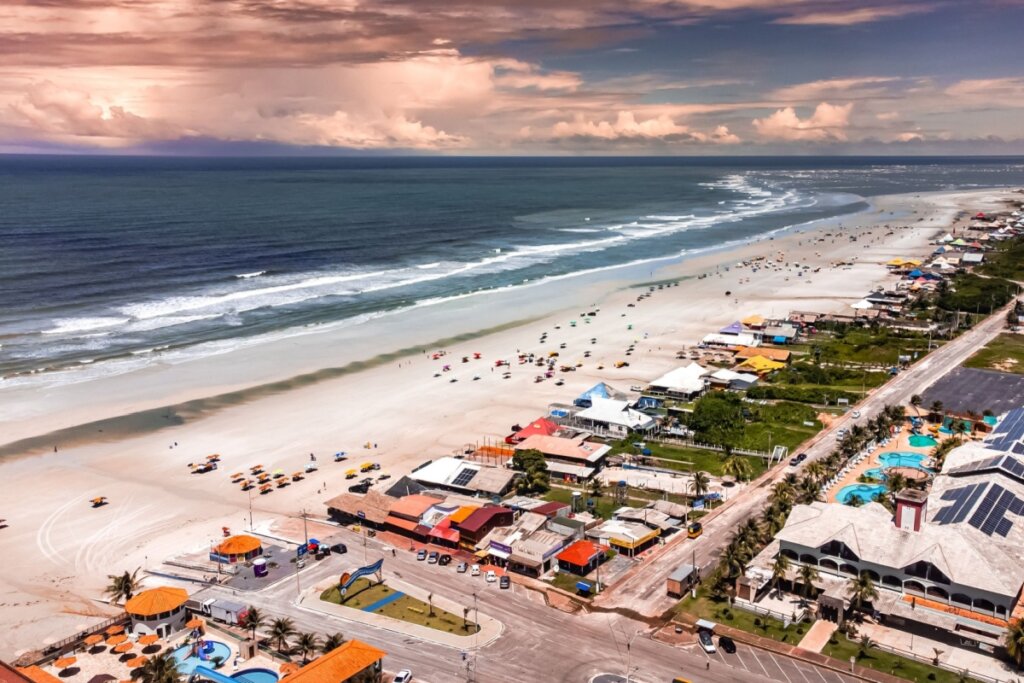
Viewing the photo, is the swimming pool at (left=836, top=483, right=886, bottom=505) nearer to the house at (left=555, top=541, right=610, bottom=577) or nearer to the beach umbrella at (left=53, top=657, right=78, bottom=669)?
the house at (left=555, top=541, right=610, bottom=577)

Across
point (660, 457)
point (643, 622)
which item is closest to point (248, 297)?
point (660, 457)

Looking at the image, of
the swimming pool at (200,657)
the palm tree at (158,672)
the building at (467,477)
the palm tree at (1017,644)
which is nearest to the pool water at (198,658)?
the swimming pool at (200,657)

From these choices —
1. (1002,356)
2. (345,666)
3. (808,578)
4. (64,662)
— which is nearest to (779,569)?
(808,578)

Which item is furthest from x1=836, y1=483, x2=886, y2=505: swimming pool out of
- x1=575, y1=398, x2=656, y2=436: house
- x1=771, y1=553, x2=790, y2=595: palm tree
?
x1=575, y1=398, x2=656, y2=436: house

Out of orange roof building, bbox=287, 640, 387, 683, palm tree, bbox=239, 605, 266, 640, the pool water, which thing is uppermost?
orange roof building, bbox=287, 640, 387, 683

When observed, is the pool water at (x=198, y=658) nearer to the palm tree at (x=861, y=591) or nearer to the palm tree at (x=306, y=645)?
the palm tree at (x=306, y=645)

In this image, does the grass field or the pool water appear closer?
the pool water
